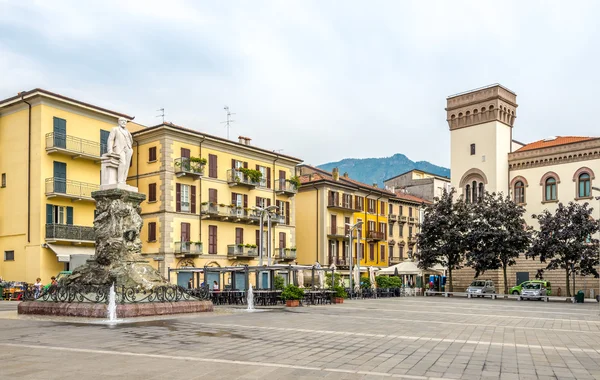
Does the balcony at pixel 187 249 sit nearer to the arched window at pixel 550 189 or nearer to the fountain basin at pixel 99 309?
the fountain basin at pixel 99 309

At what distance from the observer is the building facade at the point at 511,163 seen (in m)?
51.2

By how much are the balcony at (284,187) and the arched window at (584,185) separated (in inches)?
996

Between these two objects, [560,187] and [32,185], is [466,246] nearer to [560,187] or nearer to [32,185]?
[560,187]

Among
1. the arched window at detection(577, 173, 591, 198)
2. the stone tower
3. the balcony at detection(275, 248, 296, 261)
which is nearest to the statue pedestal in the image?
the balcony at detection(275, 248, 296, 261)

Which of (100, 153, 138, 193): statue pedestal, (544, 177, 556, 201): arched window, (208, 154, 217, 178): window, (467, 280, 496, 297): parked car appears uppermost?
(208, 154, 217, 178): window

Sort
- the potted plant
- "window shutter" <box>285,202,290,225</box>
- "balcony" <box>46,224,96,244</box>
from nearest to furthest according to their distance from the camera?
the potted plant → "balcony" <box>46,224,96,244</box> → "window shutter" <box>285,202,290,225</box>

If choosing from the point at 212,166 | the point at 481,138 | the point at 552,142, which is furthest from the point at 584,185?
the point at 212,166

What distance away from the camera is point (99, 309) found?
17.5 meters

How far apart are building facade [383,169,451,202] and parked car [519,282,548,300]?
103 ft

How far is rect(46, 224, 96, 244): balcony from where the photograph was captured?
1532 inches

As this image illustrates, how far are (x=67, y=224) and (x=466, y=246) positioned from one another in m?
30.4

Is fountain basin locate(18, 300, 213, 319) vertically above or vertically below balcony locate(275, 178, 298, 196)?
below

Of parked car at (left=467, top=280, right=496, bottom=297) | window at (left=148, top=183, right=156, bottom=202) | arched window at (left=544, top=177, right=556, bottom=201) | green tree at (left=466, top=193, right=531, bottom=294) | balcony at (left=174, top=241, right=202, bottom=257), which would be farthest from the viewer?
arched window at (left=544, top=177, right=556, bottom=201)

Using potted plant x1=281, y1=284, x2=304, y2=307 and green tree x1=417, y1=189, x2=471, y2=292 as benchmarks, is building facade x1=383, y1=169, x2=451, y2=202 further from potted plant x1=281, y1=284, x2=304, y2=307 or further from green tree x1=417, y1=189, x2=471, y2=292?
potted plant x1=281, y1=284, x2=304, y2=307
